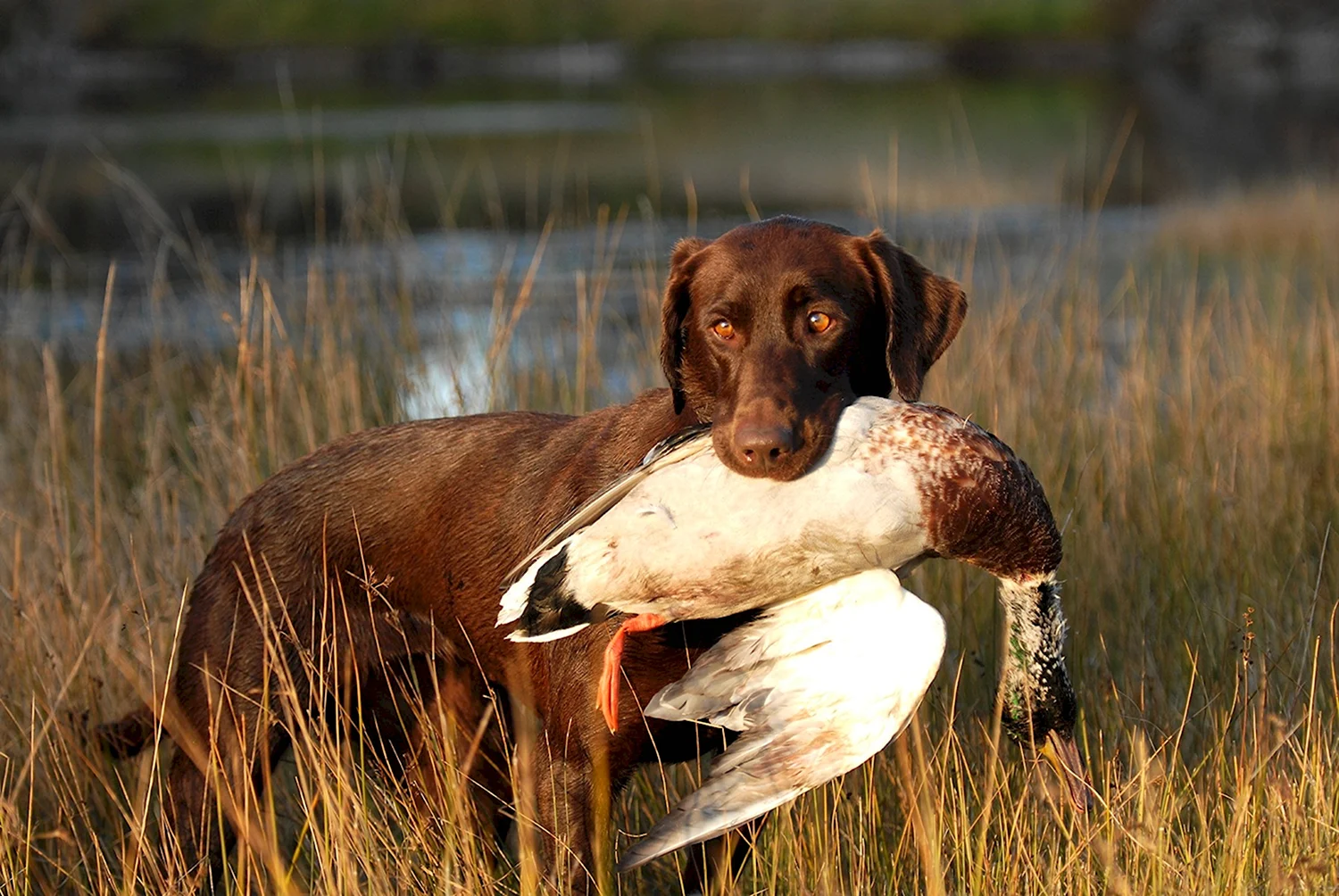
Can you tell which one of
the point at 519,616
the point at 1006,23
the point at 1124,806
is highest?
the point at 519,616

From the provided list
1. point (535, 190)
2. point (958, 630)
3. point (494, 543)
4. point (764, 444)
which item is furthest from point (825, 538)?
point (535, 190)

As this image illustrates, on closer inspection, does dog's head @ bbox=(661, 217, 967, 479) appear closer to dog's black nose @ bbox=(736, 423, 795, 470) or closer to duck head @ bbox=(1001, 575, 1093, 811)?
dog's black nose @ bbox=(736, 423, 795, 470)

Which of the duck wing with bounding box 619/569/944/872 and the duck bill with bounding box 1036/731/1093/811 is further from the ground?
the duck wing with bounding box 619/569/944/872

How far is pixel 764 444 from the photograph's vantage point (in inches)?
98.2

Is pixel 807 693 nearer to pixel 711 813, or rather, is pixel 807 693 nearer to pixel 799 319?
pixel 711 813

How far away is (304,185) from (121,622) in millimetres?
13477

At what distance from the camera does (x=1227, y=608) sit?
158 inches

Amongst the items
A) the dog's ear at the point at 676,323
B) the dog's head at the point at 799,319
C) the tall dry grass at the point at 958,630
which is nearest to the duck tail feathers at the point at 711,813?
the tall dry grass at the point at 958,630

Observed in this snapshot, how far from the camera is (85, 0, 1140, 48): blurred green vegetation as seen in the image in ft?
175

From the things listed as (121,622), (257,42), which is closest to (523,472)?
(121,622)

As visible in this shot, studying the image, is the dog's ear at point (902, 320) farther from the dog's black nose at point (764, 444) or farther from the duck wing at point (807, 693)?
the duck wing at point (807, 693)

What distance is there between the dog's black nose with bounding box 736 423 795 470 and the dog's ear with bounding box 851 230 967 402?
18.9 inches

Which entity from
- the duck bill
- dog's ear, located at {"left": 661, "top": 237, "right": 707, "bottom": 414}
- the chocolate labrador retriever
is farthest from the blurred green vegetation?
the duck bill

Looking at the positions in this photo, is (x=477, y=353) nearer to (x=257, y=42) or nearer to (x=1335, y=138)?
(x=1335, y=138)
